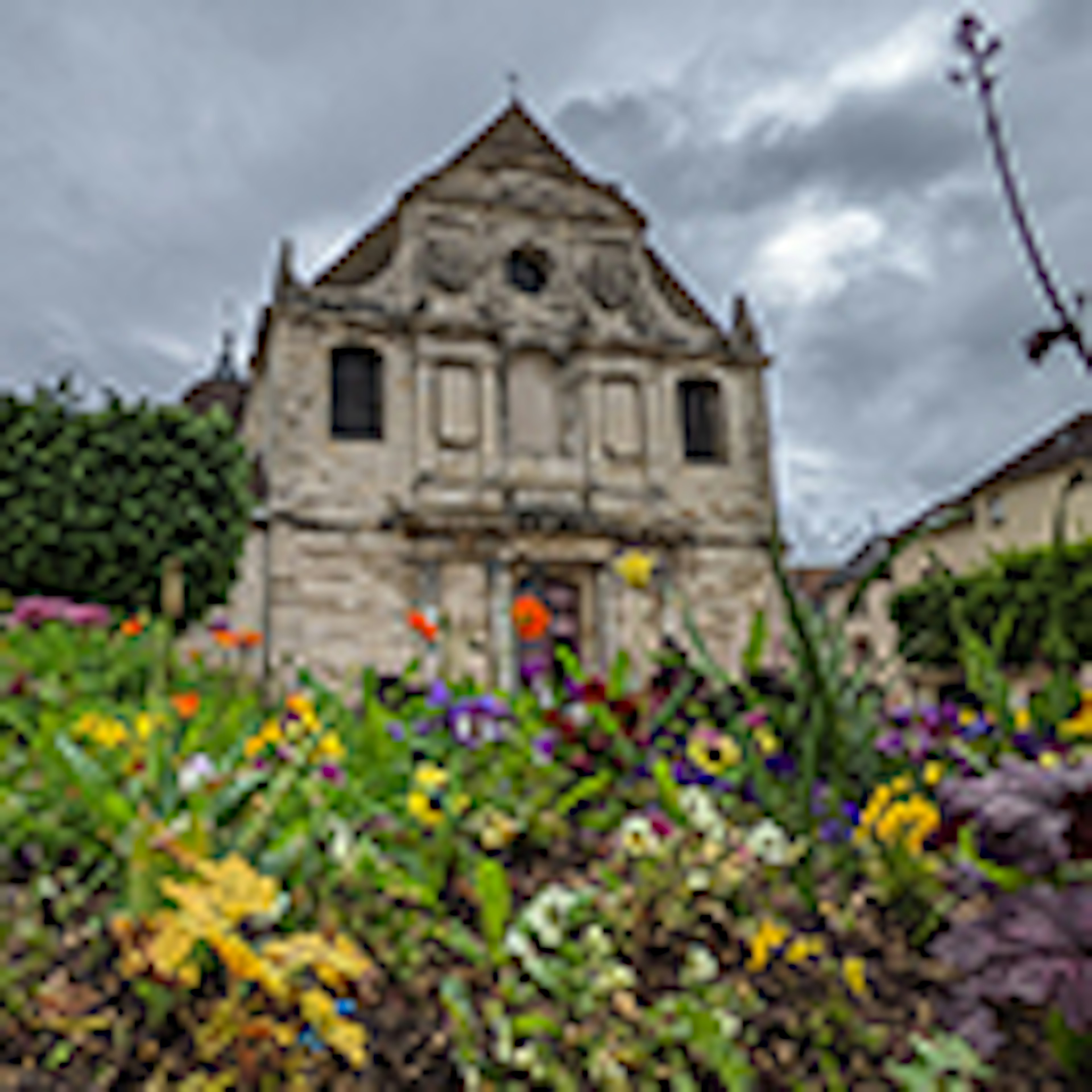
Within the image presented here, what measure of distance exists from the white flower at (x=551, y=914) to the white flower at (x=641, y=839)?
175mm

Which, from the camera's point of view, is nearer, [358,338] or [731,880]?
[731,880]

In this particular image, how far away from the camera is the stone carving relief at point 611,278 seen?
1678 centimetres

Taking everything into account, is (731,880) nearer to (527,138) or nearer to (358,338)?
(358,338)

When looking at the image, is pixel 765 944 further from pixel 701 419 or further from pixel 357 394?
pixel 701 419

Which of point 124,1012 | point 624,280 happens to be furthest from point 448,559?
point 124,1012

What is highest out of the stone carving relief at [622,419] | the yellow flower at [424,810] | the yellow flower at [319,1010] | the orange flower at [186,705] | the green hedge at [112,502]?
the stone carving relief at [622,419]

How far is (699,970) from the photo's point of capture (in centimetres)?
195

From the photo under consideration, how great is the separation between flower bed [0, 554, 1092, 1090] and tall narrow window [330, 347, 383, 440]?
40.1 ft

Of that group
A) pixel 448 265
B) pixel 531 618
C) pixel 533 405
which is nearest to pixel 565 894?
pixel 531 618

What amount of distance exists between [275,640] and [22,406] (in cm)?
492

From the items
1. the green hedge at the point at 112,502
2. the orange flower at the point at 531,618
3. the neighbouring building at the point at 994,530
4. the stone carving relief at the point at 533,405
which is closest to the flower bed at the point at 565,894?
the orange flower at the point at 531,618

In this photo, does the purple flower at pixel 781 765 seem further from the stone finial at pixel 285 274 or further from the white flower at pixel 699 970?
the stone finial at pixel 285 274

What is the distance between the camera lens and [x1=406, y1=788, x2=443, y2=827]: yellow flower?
2344mm

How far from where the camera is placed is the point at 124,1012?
5.72 ft
